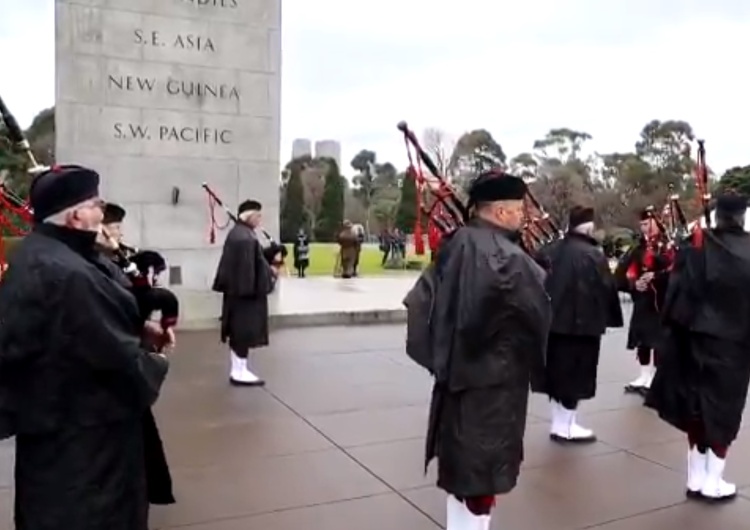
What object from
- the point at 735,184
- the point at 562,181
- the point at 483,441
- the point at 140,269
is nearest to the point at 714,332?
the point at 483,441

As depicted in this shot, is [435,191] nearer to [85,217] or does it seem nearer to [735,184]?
[85,217]

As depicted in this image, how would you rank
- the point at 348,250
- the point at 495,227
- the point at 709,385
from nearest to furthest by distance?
the point at 495,227 < the point at 709,385 < the point at 348,250

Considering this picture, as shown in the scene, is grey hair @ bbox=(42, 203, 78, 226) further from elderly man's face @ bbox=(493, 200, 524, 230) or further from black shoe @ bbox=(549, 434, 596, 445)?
black shoe @ bbox=(549, 434, 596, 445)

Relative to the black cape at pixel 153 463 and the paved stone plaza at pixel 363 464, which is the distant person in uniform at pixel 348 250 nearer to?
the paved stone plaza at pixel 363 464

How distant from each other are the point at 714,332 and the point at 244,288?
469 centimetres

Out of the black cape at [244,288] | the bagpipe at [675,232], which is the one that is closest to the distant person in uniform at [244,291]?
the black cape at [244,288]

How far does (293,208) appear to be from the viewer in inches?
2074

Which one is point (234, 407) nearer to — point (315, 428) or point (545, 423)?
point (315, 428)

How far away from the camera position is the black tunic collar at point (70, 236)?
2799 millimetres

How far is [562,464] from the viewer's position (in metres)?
5.30

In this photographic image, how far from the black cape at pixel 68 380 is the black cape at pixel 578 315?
3.81 meters

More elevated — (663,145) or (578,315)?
(663,145)

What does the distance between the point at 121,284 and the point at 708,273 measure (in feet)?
A: 11.1

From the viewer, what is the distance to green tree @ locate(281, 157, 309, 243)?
169ft
